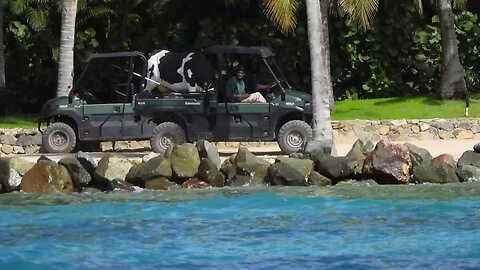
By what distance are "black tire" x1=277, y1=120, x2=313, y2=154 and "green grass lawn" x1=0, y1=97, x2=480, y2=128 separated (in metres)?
5.44

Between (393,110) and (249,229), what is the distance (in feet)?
45.5

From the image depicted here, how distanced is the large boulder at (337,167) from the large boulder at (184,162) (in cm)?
227

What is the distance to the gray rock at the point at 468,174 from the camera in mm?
20859

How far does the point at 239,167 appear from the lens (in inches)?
824

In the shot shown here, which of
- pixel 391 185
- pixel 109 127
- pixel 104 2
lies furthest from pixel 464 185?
pixel 104 2

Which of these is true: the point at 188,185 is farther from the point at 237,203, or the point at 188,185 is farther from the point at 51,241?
the point at 51,241

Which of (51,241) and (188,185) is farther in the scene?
(188,185)

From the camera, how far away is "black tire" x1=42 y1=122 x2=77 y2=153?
2392cm

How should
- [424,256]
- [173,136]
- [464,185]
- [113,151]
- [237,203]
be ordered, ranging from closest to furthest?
1. [424,256]
2. [237,203]
3. [464,185]
4. [173,136]
5. [113,151]

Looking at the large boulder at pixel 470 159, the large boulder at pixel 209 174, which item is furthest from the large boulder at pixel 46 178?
the large boulder at pixel 470 159

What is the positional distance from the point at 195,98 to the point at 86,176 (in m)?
3.41

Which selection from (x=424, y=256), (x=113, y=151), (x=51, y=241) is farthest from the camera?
(x=113, y=151)

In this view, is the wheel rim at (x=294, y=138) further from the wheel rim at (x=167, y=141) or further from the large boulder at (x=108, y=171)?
the large boulder at (x=108, y=171)

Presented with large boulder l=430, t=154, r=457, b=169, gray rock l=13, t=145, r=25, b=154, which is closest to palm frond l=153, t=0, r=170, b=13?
gray rock l=13, t=145, r=25, b=154
